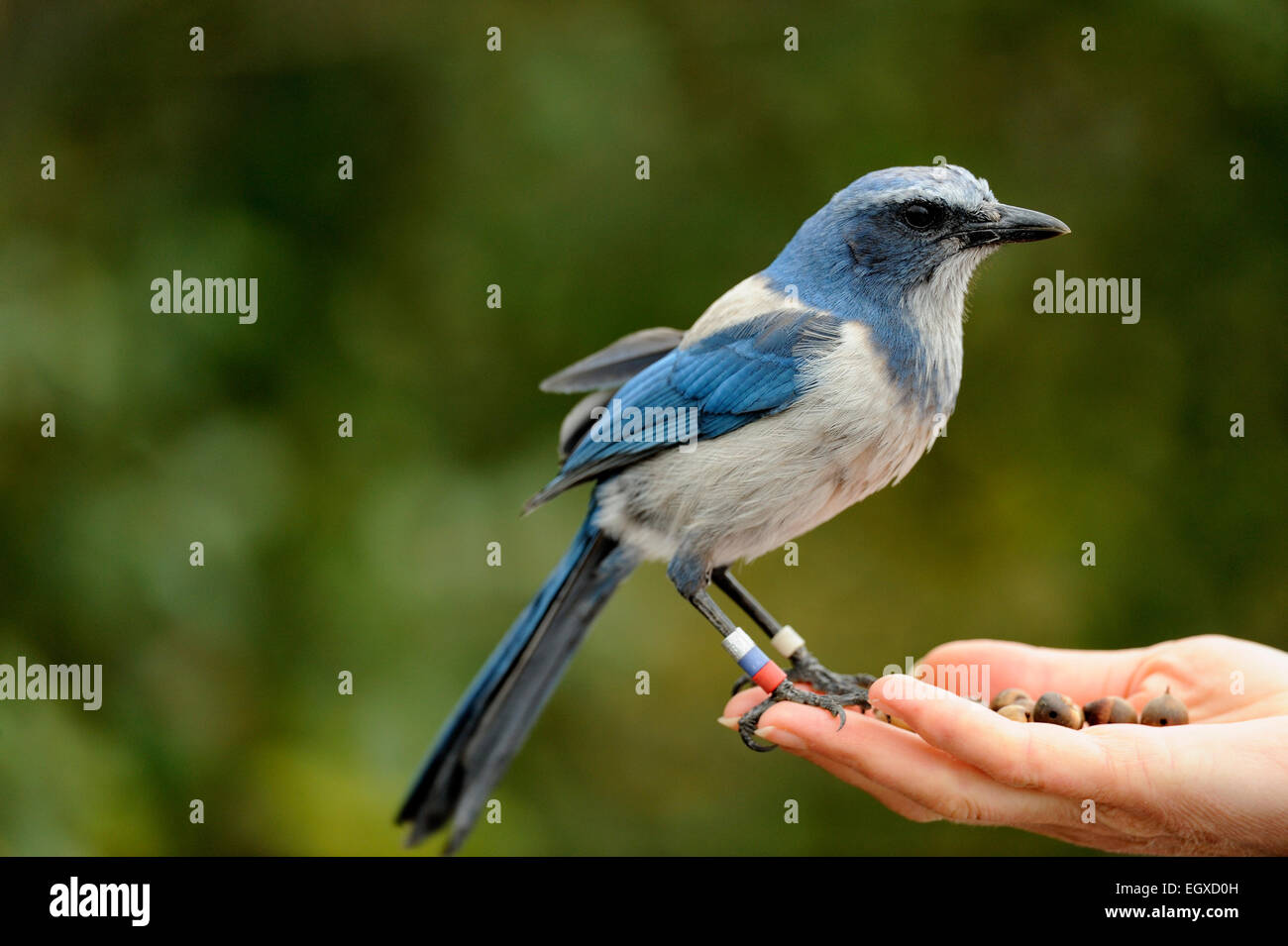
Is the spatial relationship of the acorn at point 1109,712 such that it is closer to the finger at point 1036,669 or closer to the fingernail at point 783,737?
the finger at point 1036,669

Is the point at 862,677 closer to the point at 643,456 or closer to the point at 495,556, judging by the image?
the point at 643,456

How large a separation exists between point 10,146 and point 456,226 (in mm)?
1304

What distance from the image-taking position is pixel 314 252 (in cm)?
381

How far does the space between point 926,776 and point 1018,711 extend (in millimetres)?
482

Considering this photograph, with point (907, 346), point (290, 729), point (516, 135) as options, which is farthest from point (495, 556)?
point (907, 346)

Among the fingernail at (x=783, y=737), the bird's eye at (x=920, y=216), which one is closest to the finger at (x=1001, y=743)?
the fingernail at (x=783, y=737)

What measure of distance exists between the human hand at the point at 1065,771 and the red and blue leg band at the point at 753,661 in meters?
0.16

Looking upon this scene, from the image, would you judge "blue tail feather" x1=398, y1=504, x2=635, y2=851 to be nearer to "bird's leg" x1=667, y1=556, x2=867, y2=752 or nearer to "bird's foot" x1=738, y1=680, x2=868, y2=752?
"bird's leg" x1=667, y1=556, x2=867, y2=752

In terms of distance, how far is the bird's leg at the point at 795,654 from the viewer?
9.46 feet

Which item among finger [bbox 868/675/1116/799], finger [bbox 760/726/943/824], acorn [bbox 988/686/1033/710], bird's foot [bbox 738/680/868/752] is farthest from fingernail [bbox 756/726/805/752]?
acorn [bbox 988/686/1033/710]

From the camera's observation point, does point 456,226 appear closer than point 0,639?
No

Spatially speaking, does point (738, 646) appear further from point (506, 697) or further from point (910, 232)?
point (910, 232)

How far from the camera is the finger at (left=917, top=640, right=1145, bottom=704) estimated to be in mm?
3039

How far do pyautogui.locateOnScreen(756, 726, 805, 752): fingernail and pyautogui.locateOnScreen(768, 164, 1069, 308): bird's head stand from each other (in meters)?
0.88
